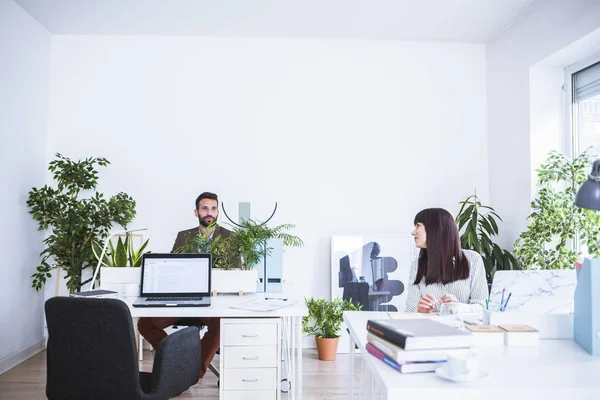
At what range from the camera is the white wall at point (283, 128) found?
5.17 metres

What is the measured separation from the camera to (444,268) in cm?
290

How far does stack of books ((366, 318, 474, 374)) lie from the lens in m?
1.48

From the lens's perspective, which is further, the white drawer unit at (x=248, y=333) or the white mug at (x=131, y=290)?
the white mug at (x=131, y=290)

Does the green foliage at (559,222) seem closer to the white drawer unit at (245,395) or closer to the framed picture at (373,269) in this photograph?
the framed picture at (373,269)

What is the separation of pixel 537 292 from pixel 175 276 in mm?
2047

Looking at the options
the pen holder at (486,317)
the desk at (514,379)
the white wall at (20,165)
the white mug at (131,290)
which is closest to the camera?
the desk at (514,379)

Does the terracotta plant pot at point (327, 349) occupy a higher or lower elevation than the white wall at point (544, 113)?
lower

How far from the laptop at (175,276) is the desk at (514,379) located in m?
1.67

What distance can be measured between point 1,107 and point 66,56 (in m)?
1.17

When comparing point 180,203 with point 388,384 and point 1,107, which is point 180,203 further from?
point 388,384

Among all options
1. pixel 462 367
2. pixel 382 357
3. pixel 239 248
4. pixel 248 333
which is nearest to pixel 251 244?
pixel 239 248

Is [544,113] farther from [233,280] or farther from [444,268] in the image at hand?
[233,280]

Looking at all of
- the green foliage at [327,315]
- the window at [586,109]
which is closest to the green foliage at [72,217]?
the green foliage at [327,315]

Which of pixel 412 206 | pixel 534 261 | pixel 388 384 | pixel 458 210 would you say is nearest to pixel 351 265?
pixel 412 206
